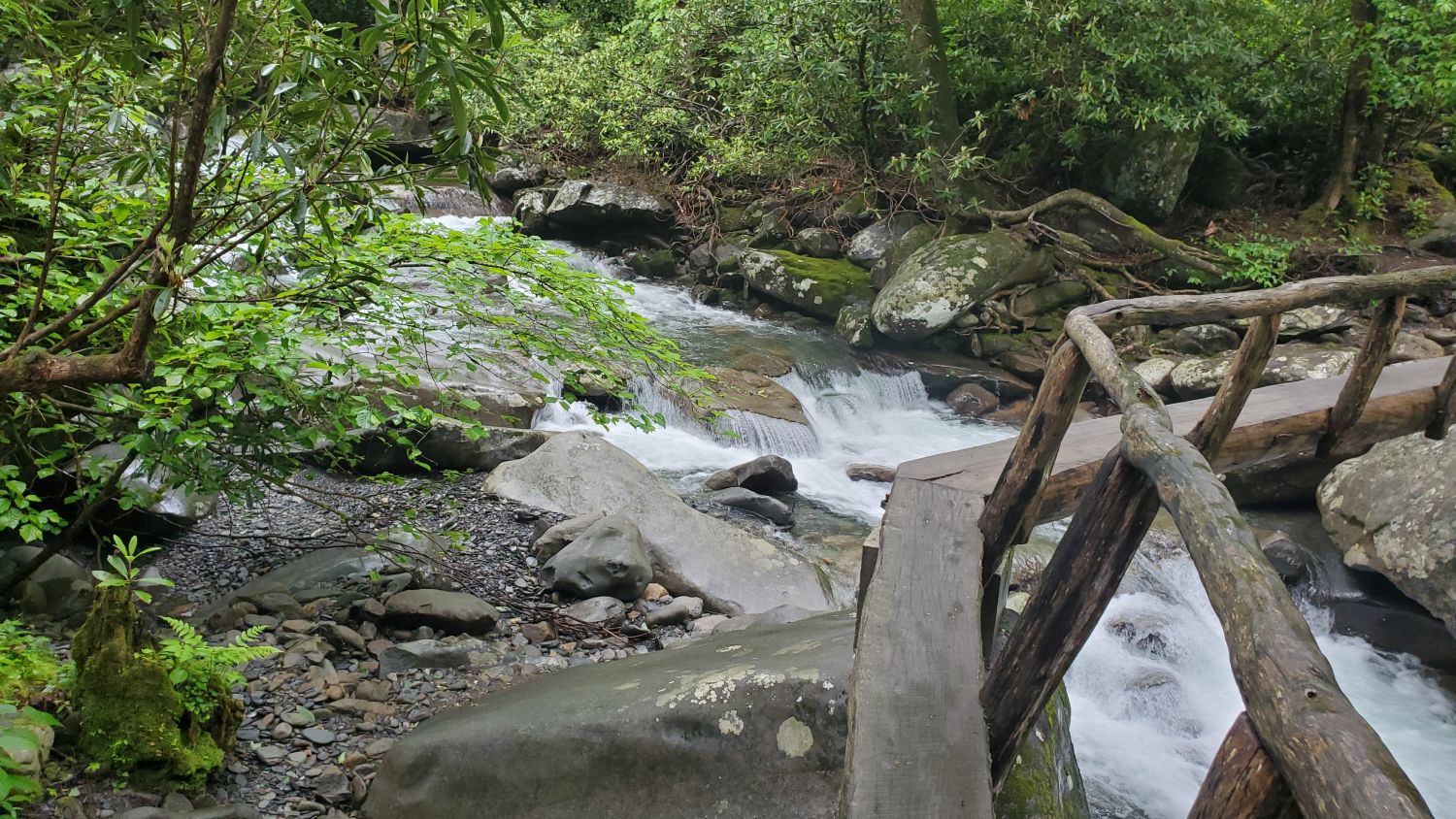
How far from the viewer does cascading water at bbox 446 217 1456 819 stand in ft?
16.1

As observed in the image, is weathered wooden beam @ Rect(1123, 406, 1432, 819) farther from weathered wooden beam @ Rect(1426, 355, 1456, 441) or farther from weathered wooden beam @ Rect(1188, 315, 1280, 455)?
weathered wooden beam @ Rect(1426, 355, 1456, 441)

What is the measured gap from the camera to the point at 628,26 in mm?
15914

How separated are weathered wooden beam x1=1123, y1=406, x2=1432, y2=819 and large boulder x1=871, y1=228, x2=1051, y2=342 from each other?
366 inches

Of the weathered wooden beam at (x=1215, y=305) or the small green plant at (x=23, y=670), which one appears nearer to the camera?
the small green plant at (x=23, y=670)

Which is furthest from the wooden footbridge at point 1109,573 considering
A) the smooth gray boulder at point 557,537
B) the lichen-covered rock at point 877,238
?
the lichen-covered rock at point 877,238

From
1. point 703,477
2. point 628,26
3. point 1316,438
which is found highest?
point 628,26

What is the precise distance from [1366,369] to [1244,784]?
3731mm

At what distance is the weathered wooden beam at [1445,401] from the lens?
4.52 metres

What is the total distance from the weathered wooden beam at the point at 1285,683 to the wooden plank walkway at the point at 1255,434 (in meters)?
1.89

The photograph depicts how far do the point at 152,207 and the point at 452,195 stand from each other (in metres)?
12.6

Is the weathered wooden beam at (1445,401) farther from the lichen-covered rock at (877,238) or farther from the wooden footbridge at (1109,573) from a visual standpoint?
the lichen-covered rock at (877,238)

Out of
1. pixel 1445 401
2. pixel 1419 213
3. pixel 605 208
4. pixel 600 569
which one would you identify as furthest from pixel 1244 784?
pixel 605 208

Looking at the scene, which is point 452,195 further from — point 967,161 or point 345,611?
point 345,611

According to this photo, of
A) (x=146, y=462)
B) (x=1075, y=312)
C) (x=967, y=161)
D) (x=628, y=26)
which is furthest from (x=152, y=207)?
A: (x=628, y=26)
